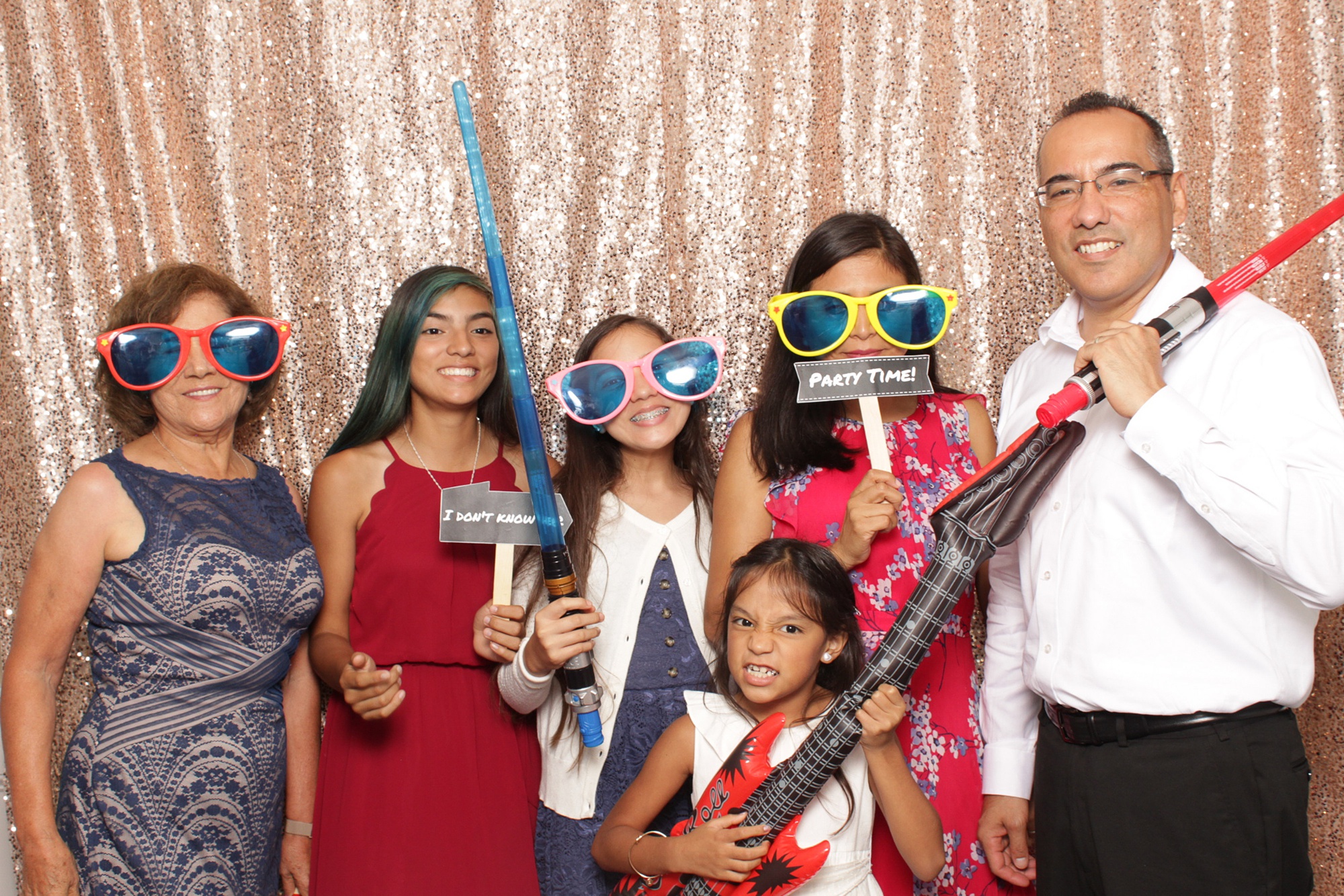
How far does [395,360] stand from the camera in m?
1.61

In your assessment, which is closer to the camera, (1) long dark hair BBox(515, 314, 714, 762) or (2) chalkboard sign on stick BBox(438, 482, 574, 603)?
(2) chalkboard sign on stick BBox(438, 482, 574, 603)

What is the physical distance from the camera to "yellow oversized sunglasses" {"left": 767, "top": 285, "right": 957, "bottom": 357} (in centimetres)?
138

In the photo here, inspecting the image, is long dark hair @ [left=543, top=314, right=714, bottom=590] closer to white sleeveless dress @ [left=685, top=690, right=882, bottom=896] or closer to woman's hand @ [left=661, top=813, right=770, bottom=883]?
white sleeveless dress @ [left=685, top=690, right=882, bottom=896]

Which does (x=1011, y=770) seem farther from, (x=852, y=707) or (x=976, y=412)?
(x=976, y=412)

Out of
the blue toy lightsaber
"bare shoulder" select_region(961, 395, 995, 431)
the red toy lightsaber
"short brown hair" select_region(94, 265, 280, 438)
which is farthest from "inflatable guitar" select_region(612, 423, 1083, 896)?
"short brown hair" select_region(94, 265, 280, 438)

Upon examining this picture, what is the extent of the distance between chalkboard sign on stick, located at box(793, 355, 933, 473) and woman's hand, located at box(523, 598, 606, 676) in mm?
425

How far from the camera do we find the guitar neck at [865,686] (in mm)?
1121

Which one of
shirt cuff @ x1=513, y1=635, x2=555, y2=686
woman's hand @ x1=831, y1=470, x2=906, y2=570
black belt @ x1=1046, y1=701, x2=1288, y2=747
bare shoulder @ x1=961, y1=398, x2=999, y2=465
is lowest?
black belt @ x1=1046, y1=701, x2=1288, y2=747

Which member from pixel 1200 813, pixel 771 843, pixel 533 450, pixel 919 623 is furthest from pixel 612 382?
pixel 1200 813

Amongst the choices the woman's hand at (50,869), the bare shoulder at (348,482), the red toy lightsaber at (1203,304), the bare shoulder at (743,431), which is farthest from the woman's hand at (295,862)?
the red toy lightsaber at (1203,304)

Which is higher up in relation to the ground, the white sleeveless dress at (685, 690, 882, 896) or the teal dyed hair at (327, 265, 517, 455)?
the teal dyed hair at (327, 265, 517, 455)

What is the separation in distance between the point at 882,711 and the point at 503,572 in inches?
21.5

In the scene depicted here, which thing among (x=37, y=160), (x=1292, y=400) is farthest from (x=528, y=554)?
(x=37, y=160)

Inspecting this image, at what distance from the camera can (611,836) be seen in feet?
4.09
